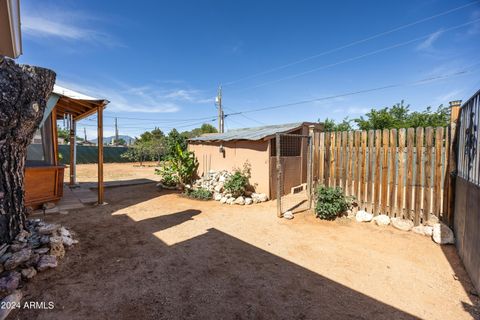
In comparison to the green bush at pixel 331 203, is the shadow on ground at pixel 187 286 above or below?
below

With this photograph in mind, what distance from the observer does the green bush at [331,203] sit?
5.05 metres

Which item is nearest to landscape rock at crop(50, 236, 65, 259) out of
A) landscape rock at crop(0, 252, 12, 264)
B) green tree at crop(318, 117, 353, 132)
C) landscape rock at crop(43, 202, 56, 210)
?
landscape rock at crop(0, 252, 12, 264)

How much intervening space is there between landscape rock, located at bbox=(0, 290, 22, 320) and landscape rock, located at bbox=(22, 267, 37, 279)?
1.05ft

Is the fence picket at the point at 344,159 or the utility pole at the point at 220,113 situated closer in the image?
the fence picket at the point at 344,159

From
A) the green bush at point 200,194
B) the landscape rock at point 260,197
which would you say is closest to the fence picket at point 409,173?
the landscape rock at point 260,197

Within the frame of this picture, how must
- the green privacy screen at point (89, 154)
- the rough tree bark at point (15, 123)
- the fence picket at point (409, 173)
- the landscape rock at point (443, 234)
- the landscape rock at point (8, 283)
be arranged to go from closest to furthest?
the landscape rock at point (8, 283) → the rough tree bark at point (15, 123) → the landscape rock at point (443, 234) → the fence picket at point (409, 173) → the green privacy screen at point (89, 154)

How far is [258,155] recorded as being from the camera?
7629 mm

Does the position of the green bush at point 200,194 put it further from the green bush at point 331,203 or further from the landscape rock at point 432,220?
the landscape rock at point 432,220

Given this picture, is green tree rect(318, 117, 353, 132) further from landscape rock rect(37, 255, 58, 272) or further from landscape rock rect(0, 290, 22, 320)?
landscape rock rect(0, 290, 22, 320)

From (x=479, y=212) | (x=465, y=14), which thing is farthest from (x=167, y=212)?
(x=465, y=14)

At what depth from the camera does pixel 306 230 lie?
4535 mm

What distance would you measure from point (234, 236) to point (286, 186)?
4288mm

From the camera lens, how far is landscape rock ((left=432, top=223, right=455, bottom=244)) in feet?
12.0

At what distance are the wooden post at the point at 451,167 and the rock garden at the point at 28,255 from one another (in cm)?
664
